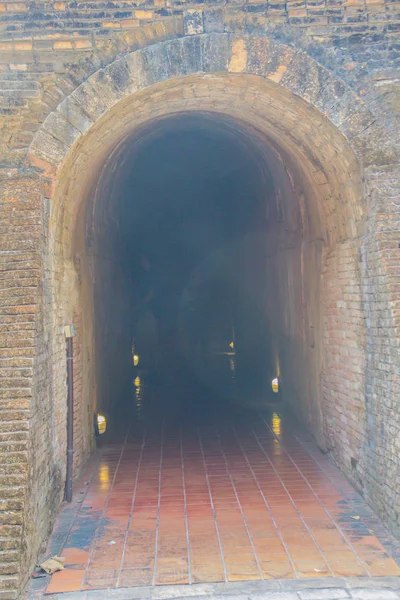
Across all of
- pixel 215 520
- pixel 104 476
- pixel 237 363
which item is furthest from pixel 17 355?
pixel 237 363

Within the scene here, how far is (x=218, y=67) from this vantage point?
4.97 metres

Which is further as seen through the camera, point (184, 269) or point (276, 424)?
point (184, 269)

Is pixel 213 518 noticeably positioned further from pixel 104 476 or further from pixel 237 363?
pixel 237 363

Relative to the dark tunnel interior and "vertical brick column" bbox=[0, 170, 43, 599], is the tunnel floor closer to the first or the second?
"vertical brick column" bbox=[0, 170, 43, 599]

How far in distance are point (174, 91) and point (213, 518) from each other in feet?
13.7

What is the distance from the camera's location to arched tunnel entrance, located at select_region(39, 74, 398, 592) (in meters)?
4.40

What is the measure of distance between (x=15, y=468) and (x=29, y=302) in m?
1.30

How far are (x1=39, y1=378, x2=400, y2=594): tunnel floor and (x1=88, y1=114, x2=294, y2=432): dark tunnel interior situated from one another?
1.69 m

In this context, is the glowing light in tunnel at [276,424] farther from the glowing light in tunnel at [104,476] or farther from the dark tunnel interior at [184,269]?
the glowing light in tunnel at [104,476]

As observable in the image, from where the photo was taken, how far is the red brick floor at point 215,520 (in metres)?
3.99

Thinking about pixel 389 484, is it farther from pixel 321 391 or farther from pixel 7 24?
pixel 7 24

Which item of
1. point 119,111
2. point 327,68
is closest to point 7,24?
point 119,111

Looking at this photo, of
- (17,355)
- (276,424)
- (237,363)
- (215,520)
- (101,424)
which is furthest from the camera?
(237,363)

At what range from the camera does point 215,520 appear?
4.87 metres
